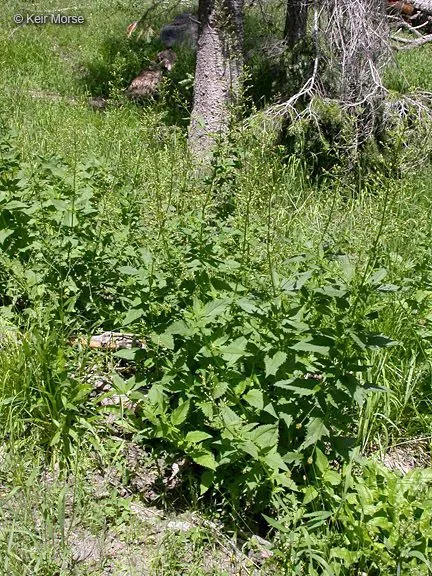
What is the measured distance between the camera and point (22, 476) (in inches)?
112

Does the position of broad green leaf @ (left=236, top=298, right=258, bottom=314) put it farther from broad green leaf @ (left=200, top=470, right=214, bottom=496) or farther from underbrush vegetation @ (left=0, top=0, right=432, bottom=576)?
broad green leaf @ (left=200, top=470, right=214, bottom=496)

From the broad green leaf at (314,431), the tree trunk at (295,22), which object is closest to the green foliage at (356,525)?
the broad green leaf at (314,431)

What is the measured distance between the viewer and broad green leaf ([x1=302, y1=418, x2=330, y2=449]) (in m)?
2.62

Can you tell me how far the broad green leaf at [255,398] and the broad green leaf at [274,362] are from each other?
0.38ft

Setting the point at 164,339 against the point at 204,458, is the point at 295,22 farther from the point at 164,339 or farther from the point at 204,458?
the point at 204,458

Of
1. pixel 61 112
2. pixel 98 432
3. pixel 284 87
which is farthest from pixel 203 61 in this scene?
pixel 98 432

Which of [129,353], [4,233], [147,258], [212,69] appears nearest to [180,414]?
[129,353]

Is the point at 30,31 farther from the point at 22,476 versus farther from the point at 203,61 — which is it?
the point at 22,476

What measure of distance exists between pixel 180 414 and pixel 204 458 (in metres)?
0.19

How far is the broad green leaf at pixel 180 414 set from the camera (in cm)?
274

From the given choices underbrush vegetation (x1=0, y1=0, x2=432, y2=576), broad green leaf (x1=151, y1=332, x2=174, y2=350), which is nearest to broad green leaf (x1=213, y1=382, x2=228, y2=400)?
underbrush vegetation (x1=0, y1=0, x2=432, y2=576)

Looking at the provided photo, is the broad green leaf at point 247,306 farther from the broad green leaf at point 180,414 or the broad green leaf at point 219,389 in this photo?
the broad green leaf at point 180,414

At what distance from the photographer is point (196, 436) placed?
274 centimetres

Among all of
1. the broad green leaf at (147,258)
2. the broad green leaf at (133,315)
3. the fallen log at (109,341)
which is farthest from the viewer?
the fallen log at (109,341)
